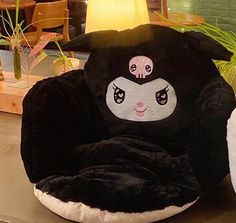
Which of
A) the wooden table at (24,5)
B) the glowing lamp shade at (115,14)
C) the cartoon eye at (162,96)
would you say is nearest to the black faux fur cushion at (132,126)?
the cartoon eye at (162,96)

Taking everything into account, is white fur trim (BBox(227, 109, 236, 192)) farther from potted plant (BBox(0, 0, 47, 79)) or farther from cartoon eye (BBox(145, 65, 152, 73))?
potted plant (BBox(0, 0, 47, 79))

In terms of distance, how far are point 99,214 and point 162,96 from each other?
0.26 metres

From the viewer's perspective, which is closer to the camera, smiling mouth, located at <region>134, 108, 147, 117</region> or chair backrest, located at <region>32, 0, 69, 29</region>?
smiling mouth, located at <region>134, 108, 147, 117</region>

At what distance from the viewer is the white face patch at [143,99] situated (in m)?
0.89

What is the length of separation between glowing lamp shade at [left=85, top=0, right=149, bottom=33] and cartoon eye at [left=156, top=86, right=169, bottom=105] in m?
0.42

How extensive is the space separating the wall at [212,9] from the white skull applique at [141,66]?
84.1 inches

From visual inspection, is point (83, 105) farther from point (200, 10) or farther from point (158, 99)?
point (200, 10)

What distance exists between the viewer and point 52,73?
174 cm

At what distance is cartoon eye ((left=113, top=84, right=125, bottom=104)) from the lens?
0.91 metres

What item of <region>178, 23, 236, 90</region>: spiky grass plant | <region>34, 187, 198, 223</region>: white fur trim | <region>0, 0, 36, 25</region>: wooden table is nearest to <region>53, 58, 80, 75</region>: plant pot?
<region>178, 23, 236, 90</region>: spiky grass plant

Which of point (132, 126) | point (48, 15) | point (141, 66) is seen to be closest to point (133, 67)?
point (141, 66)

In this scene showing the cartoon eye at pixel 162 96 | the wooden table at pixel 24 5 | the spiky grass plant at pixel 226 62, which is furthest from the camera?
the wooden table at pixel 24 5

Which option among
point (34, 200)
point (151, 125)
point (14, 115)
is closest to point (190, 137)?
point (151, 125)

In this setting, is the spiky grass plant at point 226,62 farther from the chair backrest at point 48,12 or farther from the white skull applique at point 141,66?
the chair backrest at point 48,12
